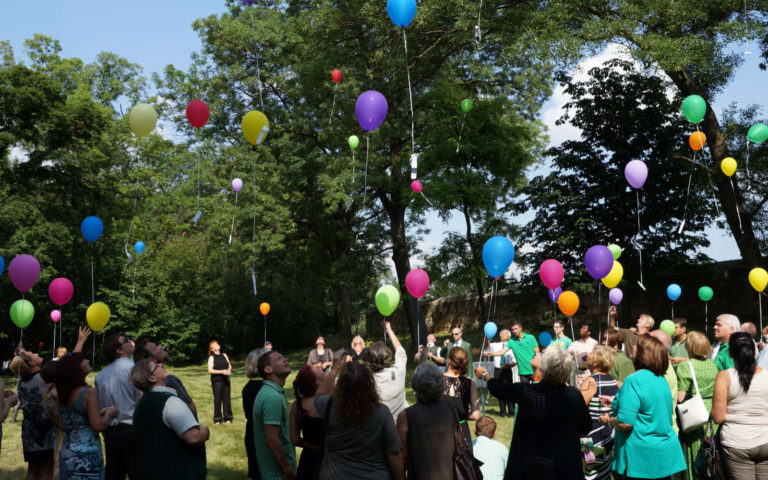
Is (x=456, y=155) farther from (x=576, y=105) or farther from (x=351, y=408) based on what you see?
(x=351, y=408)

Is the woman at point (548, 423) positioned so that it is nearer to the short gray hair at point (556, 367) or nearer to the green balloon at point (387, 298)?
the short gray hair at point (556, 367)

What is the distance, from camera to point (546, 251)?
19.5 meters

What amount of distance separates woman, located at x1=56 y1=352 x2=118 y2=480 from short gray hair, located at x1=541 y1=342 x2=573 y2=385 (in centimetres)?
283

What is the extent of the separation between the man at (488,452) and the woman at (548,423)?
1.69 feet

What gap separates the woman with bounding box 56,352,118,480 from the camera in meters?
3.95

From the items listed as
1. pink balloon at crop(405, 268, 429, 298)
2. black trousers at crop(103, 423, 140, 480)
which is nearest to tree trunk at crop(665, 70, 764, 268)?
pink balloon at crop(405, 268, 429, 298)

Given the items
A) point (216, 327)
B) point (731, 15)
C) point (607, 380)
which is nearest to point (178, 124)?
point (216, 327)

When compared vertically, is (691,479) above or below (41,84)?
below

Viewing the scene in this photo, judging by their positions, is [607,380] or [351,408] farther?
[607,380]

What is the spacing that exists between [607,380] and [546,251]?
1525 cm

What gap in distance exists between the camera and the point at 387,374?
13.9ft

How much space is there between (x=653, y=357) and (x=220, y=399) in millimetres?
7386

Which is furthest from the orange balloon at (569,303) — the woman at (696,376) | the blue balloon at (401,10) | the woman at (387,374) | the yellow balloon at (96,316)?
the yellow balloon at (96,316)

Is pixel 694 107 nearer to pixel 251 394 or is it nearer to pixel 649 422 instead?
pixel 649 422
